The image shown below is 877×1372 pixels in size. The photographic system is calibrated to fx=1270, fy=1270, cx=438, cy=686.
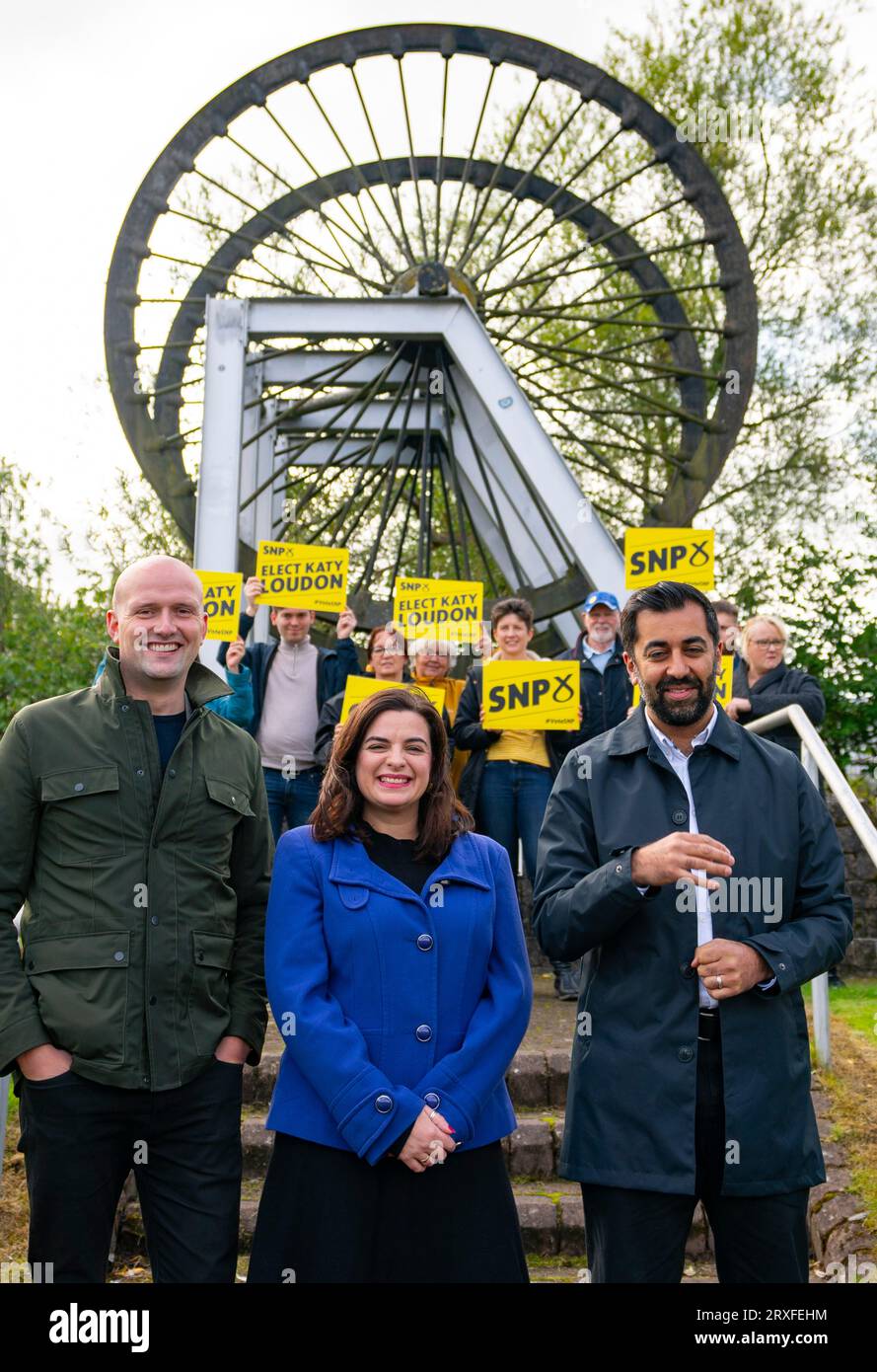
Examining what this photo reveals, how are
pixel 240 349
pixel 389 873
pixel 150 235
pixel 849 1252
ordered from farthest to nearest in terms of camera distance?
pixel 150 235
pixel 240 349
pixel 849 1252
pixel 389 873

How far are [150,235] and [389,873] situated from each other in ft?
27.5

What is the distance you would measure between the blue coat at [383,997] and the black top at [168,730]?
0.33 m

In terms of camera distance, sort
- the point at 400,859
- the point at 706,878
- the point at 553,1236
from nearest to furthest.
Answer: the point at 706,878
the point at 400,859
the point at 553,1236

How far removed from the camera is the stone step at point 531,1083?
168 inches

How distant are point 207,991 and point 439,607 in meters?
3.91

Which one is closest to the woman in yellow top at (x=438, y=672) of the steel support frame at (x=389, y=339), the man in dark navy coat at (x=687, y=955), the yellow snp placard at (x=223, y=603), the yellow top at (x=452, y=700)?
the yellow top at (x=452, y=700)

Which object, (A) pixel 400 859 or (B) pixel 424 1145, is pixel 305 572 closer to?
(A) pixel 400 859

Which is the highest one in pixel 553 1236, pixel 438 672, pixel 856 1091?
pixel 438 672

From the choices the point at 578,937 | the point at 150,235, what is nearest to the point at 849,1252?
the point at 578,937

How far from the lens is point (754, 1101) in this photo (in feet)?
7.57

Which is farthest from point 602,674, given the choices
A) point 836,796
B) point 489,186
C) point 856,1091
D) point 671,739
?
point 489,186

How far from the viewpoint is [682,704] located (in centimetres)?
250

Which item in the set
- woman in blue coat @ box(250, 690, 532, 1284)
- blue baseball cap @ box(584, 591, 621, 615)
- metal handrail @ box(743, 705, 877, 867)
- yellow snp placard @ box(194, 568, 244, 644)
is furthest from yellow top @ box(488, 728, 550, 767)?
woman in blue coat @ box(250, 690, 532, 1284)
